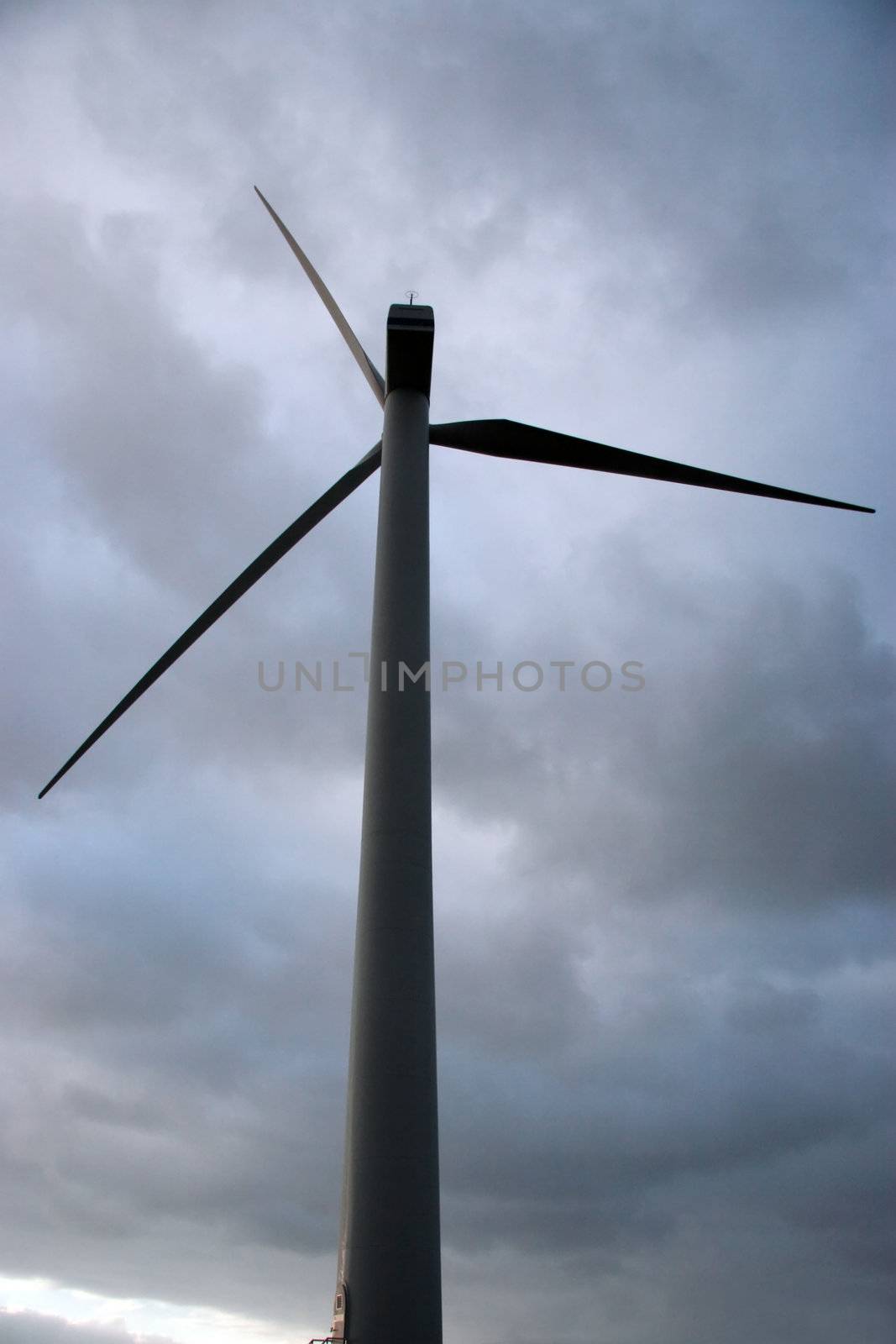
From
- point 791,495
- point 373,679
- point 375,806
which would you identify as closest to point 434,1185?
point 375,806

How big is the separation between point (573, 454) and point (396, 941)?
16799 mm

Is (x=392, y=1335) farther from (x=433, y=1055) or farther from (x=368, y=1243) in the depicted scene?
(x=433, y=1055)

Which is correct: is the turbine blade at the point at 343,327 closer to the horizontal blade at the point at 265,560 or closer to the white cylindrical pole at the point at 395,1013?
the horizontal blade at the point at 265,560

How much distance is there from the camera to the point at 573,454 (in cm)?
3241

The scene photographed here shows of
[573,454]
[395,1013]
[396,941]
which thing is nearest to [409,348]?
[573,454]

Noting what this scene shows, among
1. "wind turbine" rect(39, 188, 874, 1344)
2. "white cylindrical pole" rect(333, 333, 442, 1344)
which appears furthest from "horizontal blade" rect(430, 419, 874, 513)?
"white cylindrical pole" rect(333, 333, 442, 1344)

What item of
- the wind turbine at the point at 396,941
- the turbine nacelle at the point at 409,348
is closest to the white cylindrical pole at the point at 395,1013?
the wind turbine at the point at 396,941

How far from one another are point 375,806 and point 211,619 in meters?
10.4

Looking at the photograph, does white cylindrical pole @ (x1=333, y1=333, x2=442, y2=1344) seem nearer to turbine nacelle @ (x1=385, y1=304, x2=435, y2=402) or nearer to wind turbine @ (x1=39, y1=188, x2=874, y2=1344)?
wind turbine @ (x1=39, y1=188, x2=874, y2=1344)

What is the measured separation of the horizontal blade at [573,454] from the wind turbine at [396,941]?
1.73 metres

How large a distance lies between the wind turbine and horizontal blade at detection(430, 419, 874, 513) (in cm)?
173

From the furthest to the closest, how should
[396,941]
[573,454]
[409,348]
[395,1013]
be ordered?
[573,454], [409,348], [396,941], [395,1013]

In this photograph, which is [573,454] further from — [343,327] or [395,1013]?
[395,1013]

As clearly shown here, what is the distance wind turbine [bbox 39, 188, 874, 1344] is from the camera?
63.1 feet
